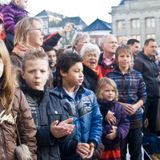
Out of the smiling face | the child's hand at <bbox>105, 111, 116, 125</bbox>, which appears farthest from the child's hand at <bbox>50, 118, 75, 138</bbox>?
the smiling face

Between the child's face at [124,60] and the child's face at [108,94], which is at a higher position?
the child's face at [124,60]

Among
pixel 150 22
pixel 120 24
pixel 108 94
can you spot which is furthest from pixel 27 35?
pixel 120 24

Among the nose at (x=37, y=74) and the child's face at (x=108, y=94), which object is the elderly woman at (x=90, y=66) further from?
the nose at (x=37, y=74)

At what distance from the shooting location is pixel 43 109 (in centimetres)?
309

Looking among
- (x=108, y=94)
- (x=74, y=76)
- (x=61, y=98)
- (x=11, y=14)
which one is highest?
(x=11, y=14)

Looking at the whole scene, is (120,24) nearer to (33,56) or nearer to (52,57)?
(52,57)

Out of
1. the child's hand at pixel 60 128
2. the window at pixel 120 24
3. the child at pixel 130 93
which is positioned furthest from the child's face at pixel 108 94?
the window at pixel 120 24

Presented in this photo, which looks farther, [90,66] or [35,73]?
[90,66]

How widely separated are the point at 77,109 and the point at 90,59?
1.03 m

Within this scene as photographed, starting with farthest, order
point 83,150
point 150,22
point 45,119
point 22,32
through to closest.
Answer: point 150,22 < point 22,32 < point 83,150 < point 45,119

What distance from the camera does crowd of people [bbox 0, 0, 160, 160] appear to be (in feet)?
8.84

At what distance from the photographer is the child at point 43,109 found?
3.02 meters

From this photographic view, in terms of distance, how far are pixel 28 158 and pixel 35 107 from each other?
0.57 metres

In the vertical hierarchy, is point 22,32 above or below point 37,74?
above
